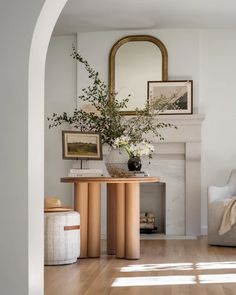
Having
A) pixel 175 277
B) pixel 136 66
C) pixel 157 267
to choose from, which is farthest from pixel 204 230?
pixel 175 277

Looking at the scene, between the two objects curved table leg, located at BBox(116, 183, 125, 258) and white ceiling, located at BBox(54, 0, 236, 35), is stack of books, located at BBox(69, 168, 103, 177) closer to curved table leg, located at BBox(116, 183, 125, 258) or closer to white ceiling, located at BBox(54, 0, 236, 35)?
curved table leg, located at BBox(116, 183, 125, 258)

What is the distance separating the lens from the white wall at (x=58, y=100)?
8031mm

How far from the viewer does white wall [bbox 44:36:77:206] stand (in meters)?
8.03

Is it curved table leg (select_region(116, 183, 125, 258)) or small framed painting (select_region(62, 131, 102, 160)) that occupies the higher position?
small framed painting (select_region(62, 131, 102, 160))

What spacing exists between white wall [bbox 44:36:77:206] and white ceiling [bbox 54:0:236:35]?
0.28 metres

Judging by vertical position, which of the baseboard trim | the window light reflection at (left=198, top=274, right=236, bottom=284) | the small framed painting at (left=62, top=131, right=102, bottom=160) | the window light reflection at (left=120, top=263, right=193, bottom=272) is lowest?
the baseboard trim

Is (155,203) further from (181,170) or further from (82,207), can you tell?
(82,207)

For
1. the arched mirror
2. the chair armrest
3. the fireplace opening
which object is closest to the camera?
the chair armrest

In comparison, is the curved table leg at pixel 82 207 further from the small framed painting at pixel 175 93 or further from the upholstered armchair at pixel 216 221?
the small framed painting at pixel 175 93

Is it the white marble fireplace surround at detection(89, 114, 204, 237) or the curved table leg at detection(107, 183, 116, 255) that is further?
the white marble fireplace surround at detection(89, 114, 204, 237)

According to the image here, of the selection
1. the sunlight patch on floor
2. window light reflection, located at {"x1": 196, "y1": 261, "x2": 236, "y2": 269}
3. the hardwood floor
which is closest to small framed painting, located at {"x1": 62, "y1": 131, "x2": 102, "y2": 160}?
the hardwood floor

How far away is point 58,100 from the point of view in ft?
26.7

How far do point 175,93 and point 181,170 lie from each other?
37.1 inches

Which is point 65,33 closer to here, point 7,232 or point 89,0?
point 89,0
